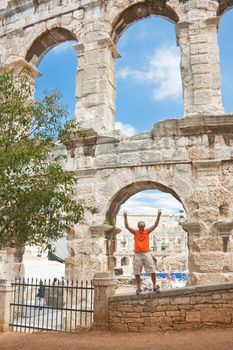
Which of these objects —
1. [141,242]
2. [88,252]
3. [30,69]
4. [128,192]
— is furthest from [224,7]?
[88,252]

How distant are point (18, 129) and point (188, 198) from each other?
165 inches

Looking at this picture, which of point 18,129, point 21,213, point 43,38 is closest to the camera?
point 21,213

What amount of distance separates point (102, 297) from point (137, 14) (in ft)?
25.8

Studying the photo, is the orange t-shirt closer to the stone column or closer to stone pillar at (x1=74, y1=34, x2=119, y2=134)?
stone pillar at (x1=74, y1=34, x2=119, y2=134)

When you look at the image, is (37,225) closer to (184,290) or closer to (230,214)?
(184,290)

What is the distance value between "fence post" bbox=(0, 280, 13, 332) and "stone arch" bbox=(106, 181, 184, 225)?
2.85m

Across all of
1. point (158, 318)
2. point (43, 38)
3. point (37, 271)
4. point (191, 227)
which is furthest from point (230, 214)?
point (37, 271)

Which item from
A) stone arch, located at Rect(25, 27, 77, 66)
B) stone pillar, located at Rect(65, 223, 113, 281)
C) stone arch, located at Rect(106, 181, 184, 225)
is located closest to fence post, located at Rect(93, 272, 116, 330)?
stone pillar, located at Rect(65, 223, 113, 281)

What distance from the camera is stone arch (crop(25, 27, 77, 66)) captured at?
36.5 ft

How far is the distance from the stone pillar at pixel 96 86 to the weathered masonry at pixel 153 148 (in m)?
0.03

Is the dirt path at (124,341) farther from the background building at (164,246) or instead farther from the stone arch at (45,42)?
the background building at (164,246)

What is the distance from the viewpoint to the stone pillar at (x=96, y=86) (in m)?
9.71

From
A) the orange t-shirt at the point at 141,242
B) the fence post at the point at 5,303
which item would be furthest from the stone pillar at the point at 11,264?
the orange t-shirt at the point at 141,242

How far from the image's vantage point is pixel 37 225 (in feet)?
20.0
